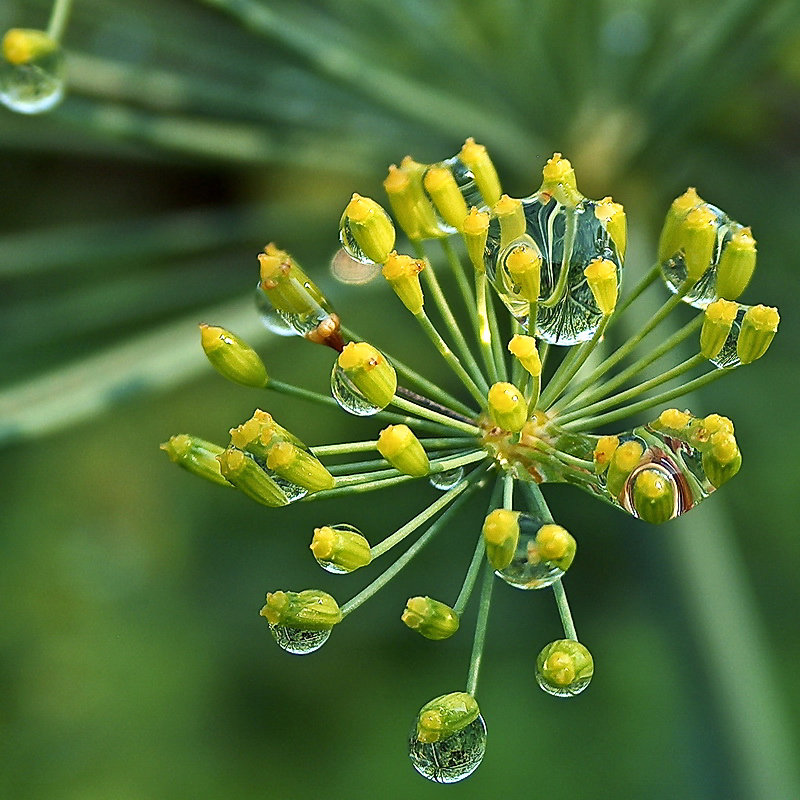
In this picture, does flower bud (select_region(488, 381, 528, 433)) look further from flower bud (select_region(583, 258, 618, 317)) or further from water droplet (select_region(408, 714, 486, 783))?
water droplet (select_region(408, 714, 486, 783))

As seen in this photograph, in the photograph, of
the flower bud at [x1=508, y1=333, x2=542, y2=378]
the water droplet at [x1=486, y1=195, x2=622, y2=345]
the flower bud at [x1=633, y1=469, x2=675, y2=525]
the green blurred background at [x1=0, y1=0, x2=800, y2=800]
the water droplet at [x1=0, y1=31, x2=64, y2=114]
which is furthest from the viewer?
the green blurred background at [x1=0, y1=0, x2=800, y2=800]

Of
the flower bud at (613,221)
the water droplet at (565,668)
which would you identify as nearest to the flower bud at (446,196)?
the flower bud at (613,221)

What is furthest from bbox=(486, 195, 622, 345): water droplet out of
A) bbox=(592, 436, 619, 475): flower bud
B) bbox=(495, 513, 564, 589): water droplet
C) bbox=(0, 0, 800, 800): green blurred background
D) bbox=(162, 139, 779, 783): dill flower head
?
bbox=(0, 0, 800, 800): green blurred background

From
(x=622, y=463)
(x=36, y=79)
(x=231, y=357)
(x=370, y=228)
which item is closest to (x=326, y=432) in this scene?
(x=36, y=79)

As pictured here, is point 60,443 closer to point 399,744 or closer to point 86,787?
point 86,787

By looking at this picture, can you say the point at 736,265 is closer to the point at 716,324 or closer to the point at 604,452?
the point at 716,324

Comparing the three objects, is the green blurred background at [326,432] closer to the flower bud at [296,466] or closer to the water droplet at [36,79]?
the water droplet at [36,79]
